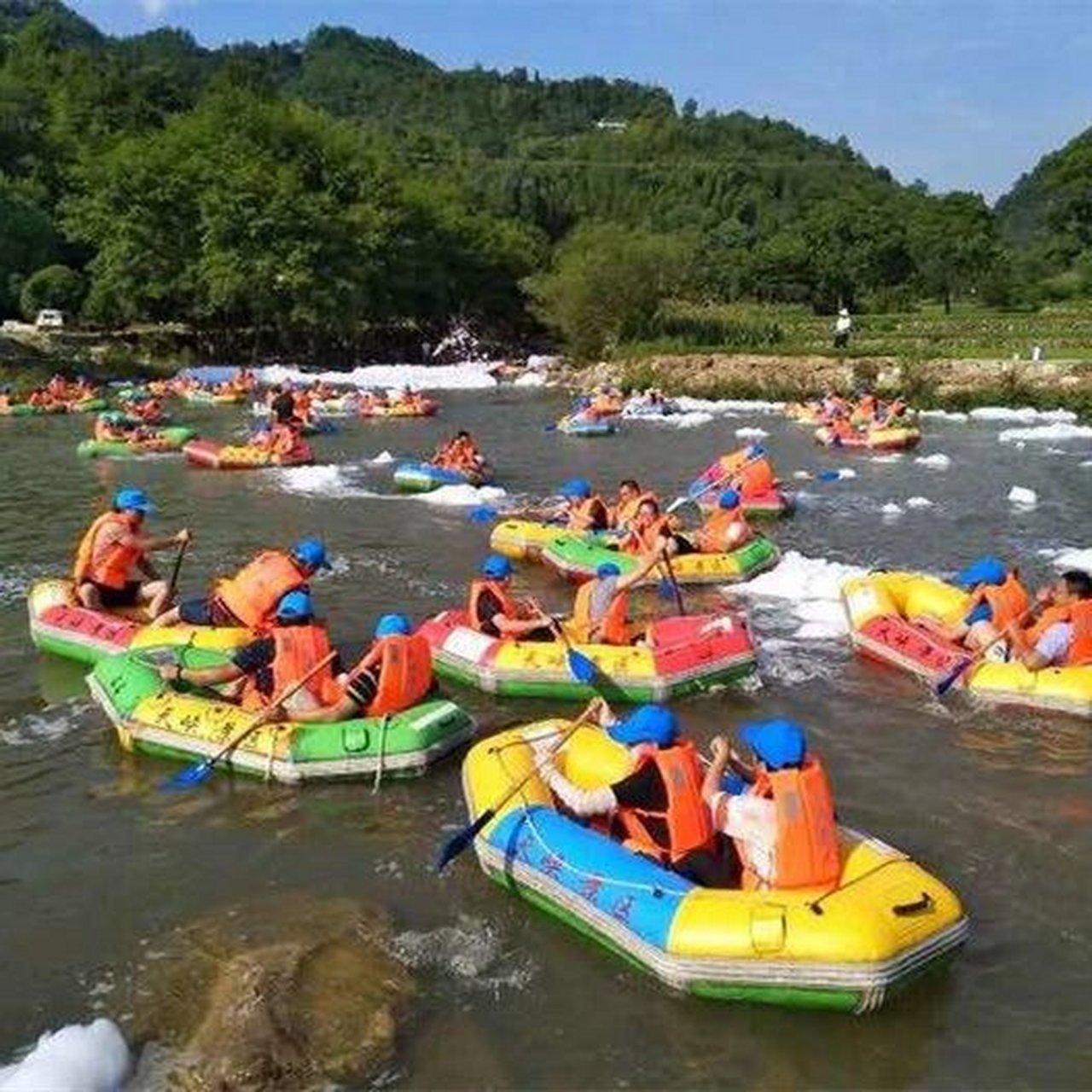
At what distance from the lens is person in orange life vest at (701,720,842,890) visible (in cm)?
682

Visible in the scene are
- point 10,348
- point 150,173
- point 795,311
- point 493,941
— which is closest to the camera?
point 493,941

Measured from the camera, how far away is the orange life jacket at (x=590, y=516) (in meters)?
16.8

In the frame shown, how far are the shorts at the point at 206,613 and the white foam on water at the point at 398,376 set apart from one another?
3687cm

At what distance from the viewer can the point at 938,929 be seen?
22.2 ft

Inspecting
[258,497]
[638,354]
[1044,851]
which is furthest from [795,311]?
[1044,851]

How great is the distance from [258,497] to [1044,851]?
16.0 m

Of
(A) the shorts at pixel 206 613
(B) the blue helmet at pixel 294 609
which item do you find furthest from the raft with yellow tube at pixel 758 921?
(A) the shorts at pixel 206 613

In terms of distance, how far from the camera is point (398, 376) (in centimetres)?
5397

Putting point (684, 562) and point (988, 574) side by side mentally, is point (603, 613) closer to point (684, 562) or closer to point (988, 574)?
point (988, 574)

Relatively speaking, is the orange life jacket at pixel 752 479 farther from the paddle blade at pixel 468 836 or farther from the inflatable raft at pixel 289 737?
the paddle blade at pixel 468 836

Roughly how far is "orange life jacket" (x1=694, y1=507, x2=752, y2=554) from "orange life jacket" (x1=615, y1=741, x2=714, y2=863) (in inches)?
339

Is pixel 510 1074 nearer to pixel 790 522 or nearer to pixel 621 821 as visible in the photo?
pixel 621 821

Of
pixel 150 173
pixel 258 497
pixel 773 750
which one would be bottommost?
pixel 258 497

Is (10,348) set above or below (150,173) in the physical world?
below
